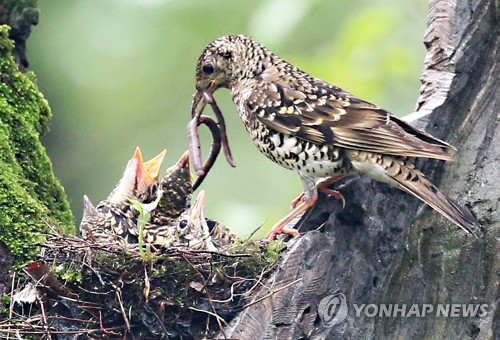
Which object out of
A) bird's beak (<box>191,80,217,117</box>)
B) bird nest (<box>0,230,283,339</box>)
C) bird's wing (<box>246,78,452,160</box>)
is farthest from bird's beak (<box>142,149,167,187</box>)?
bird nest (<box>0,230,283,339</box>)

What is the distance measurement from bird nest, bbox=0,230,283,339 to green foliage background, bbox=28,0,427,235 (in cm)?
539

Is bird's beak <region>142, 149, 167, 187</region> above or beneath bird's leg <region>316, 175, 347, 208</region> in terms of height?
above

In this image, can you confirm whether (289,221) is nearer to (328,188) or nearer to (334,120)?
(328,188)

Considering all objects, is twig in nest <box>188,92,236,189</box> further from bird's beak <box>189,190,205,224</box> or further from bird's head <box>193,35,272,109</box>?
bird's beak <box>189,190,205,224</box>

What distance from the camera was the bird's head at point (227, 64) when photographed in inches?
307

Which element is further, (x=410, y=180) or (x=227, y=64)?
(x=227, y=64)

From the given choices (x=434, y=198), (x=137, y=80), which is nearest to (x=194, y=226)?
(x=434, y=198)

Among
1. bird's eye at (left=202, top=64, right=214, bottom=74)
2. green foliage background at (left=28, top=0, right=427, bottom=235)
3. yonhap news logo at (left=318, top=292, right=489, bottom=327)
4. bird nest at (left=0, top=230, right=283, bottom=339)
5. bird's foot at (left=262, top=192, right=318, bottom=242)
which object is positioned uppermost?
green foliage background at (left=28, top=0, right=427, bottom=235)

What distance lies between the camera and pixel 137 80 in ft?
46.7

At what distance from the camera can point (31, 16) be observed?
26.3 ft

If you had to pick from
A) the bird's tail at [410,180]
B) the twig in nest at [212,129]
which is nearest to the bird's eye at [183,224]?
the twig in nest at [212,129]

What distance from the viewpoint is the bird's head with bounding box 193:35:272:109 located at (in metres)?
7.81

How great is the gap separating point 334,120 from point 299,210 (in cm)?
65

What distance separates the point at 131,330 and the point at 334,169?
1.69m
